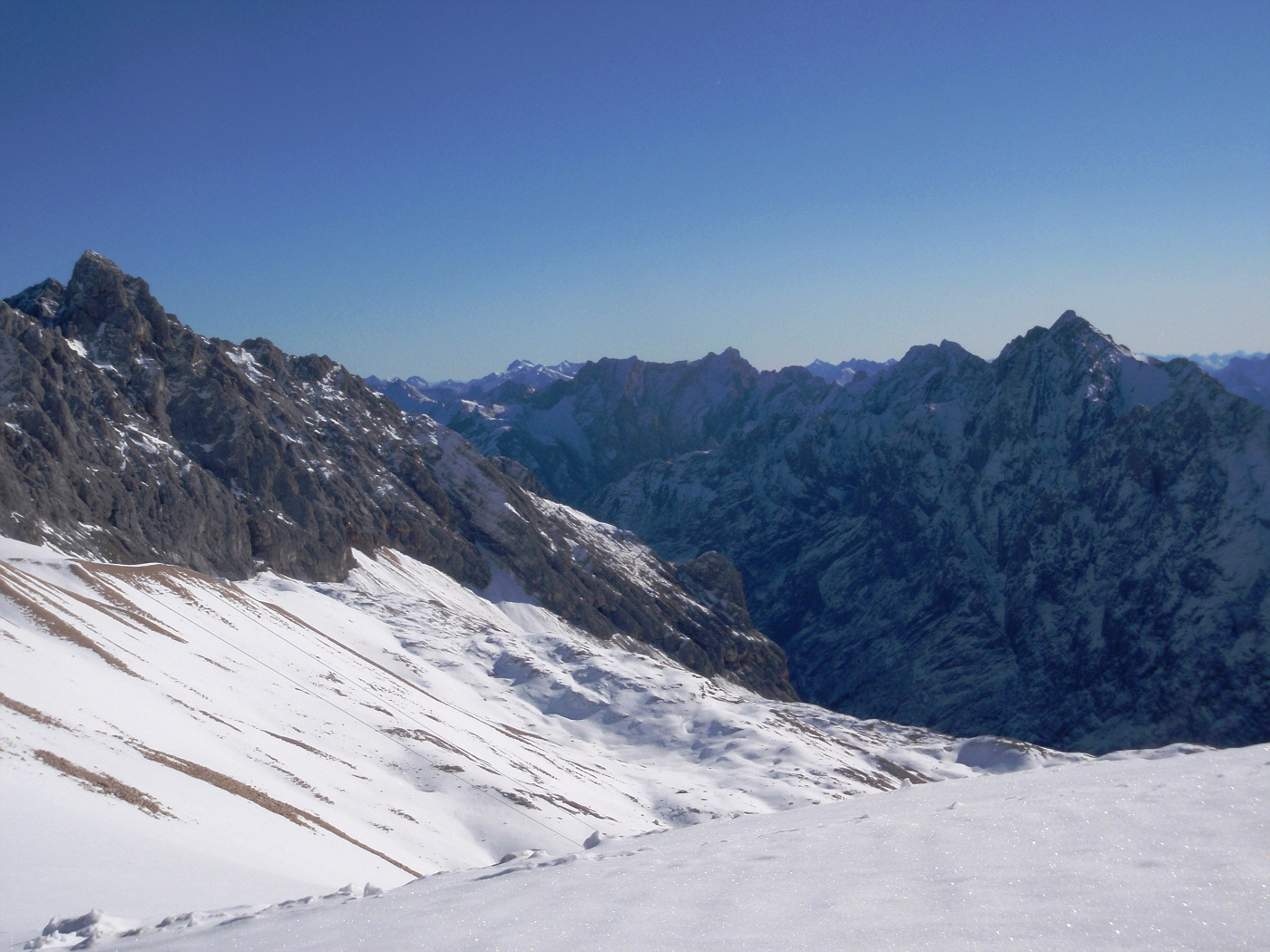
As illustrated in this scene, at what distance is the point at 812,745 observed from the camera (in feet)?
305

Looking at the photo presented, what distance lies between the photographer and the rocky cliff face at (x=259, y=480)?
8462 cm

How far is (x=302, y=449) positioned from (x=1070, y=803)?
12544 cm

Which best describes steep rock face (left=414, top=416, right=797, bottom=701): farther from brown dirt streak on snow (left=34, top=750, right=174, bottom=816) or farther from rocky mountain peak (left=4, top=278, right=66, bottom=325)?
brown dirt streak on snow (left=34, top=750, right=174, bottom=816)

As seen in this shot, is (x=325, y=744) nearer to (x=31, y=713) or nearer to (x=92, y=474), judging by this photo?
(x=31, y=713)

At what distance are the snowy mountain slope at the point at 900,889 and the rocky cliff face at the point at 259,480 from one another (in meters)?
76.5

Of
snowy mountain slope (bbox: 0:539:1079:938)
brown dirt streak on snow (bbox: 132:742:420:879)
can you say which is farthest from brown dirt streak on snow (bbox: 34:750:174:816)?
brown dirt streak on snow (bbox: 132:742:420:879)

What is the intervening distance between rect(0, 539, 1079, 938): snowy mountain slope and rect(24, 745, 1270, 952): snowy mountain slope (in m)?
7.79

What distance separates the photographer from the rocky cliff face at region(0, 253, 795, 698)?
278ft

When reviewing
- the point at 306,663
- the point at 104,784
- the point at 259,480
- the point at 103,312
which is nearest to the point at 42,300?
the point at 103,312

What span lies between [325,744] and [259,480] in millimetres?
74588

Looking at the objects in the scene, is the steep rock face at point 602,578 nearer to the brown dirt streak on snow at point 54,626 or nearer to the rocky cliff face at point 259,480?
the rocky cliff face at point 259,480

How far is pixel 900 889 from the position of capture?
1057 cm

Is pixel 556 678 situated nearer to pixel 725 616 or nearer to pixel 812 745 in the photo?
pixel 812 745

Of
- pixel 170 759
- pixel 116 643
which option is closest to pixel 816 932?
pixel 170 759
